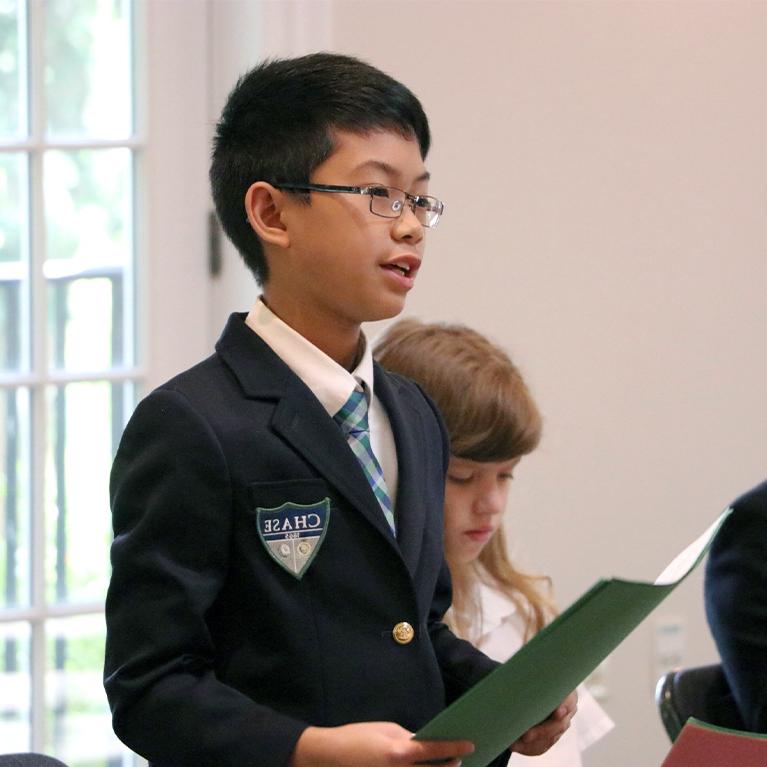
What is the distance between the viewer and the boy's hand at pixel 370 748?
40.4 inches

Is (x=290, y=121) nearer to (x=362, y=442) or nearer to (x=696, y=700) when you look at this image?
(x=362, y=442)

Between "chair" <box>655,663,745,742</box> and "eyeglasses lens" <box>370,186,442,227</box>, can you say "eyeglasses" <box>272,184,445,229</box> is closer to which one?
"eyeglasses lens" <box>370,186,442,227</box>

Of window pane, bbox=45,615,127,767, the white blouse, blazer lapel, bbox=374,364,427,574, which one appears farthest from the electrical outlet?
blazer lapel, bbox=374,364,427,574

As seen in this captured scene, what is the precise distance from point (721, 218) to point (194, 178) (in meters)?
1.16

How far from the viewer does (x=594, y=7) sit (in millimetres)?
2799

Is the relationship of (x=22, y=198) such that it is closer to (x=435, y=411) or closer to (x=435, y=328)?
(x=435, y=328)

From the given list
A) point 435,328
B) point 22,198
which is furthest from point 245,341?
point 22,198

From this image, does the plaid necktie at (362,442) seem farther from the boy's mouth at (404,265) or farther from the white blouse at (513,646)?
the white blouse at (513,646)

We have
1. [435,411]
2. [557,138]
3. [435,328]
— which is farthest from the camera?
[557,138]

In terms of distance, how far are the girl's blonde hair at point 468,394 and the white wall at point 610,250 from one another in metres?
0.71

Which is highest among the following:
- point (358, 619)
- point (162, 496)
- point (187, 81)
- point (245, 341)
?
point (187, 81)

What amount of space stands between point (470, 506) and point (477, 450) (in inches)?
3.2

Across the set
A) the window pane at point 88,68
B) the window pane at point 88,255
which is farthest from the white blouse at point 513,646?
the window pane at point 88,68

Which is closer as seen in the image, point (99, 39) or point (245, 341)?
point (245, 341)
